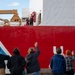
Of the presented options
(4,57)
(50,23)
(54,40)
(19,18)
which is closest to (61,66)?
(4,57)

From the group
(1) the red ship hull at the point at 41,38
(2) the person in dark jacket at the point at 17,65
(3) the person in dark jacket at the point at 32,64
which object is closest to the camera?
(2) the person in dark jacket at the point at 17,65

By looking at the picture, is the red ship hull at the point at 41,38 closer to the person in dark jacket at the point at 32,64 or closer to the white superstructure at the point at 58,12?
the white superstructure at the point at 58,12

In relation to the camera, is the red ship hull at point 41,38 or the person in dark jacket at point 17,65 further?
the red ship hull at point 41,38

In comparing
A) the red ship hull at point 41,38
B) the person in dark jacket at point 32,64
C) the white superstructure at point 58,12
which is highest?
the white superstructure at point 58,12

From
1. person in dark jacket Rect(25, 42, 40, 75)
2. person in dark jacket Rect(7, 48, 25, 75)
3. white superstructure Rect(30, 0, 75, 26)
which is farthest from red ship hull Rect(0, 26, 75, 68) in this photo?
person in dark jacket Rect(7, 48, 25, 75)

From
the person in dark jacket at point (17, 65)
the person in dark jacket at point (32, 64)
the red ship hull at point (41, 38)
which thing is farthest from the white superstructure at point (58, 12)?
the person in dark jacket at point (17, 65)

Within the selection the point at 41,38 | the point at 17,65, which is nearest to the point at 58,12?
the point at 41,38

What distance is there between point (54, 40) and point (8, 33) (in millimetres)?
1865

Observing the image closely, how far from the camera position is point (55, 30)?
12.5 meters

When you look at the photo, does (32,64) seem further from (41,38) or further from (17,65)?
(41,38)

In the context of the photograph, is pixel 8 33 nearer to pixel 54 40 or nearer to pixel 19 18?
pixel 54 40

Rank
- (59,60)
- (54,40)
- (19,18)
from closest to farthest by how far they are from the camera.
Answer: (59,60), (54,40), (19,18)

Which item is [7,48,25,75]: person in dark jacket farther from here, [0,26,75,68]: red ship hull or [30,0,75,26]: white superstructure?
[30,0,75,26]: white superstructure

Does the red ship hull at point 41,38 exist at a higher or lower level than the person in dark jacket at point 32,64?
higher
